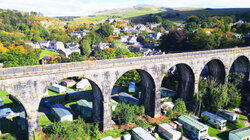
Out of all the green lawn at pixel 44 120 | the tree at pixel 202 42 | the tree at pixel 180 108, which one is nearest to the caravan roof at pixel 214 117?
the tree at pixel 180 108

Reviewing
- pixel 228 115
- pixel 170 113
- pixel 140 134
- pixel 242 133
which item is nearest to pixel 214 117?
pixel 228 115

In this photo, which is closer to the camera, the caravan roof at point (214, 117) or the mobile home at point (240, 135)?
the mobile home at point (240, 135)

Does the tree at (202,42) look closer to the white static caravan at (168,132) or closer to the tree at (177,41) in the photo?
the tree at (177,41)

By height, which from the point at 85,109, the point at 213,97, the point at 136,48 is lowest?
the point at 85,109

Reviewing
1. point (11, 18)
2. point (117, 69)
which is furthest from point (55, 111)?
point (11, 18)

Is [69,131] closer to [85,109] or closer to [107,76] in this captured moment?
[107,76]

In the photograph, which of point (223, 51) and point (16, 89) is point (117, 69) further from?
point (223, 51)
